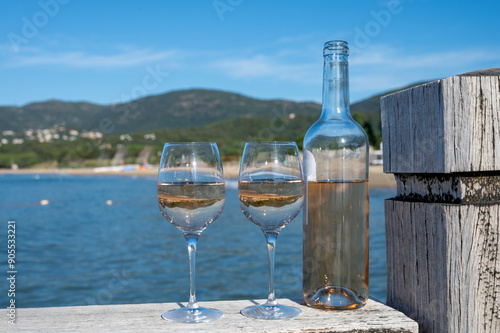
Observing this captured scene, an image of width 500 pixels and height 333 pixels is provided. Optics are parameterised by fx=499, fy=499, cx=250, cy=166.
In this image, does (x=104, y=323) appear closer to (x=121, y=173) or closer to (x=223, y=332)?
(x=223, y=332)

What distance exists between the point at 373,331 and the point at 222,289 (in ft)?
27.3

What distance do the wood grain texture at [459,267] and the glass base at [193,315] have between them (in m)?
0.53

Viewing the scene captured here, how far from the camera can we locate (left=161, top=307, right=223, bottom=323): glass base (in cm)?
123

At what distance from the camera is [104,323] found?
1.22m

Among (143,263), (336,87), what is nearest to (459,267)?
(336,87)

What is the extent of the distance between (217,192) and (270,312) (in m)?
0.33

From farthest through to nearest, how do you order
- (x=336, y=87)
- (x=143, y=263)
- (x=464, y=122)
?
(x=143, y=263) < (x=336, y=87) < (x=464, y=122)

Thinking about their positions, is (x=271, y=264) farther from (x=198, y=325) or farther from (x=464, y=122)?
(x=464, y=122)

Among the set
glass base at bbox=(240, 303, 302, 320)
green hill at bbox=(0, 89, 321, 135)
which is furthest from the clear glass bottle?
green hill at bbox=(0, 89, 321, 135)

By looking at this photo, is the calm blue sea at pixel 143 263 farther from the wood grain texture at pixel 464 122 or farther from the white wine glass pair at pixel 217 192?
the wood grain texture at pixel 464 122

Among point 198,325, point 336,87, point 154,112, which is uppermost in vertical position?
point 154,112

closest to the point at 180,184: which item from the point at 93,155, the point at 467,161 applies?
the point at 467,161

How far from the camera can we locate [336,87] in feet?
4.64

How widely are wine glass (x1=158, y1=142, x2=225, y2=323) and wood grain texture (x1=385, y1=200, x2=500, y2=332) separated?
1.73 feet
